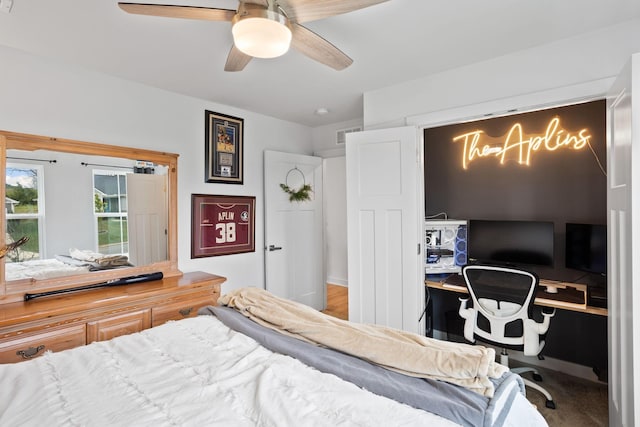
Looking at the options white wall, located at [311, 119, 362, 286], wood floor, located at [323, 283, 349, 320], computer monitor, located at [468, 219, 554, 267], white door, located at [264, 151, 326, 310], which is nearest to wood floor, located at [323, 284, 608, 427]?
computer monitor, located at [468, 219, 554, 267]

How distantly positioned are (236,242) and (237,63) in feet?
6.67

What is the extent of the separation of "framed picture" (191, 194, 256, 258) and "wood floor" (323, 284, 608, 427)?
9.25 feet

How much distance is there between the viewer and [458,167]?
343 cm

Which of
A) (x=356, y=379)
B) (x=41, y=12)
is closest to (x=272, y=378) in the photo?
(x=356, y=379)

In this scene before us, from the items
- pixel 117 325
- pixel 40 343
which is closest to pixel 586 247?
pixel 117 325

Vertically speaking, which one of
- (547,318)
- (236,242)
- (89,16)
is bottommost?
(547,318)

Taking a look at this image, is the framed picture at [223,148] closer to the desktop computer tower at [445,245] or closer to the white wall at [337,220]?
the desktop computer tower at [445,245]

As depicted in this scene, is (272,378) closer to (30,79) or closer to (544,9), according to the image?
(544,9)

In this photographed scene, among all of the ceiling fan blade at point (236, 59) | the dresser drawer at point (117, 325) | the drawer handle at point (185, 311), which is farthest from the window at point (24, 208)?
the ceiling fan blade at point (236, 59)

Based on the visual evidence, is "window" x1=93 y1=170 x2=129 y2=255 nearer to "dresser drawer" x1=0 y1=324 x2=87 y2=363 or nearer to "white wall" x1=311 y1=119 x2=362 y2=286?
"dresser drawer" x1=0 y1=324 x2=87 y2=363

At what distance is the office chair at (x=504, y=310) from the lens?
230 centimetres

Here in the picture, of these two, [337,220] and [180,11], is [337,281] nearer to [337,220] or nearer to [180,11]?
[337,220]

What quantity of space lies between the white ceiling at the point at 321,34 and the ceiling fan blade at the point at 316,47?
247 mm

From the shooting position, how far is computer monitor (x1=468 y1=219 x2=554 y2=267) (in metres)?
2.83
